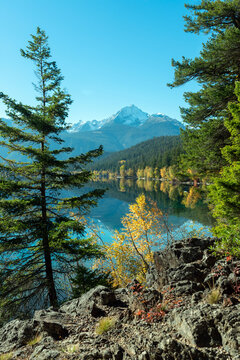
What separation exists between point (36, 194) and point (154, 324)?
7646mm

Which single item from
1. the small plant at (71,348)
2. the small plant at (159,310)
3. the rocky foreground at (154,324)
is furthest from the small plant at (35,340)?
the small plant at (159,310)

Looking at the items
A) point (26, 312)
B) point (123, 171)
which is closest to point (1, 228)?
point (26, 312)

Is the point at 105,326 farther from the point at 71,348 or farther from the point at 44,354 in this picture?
the point at 44,354

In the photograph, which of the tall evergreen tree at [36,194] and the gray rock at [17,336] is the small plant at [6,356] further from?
the tall evergreen tree at [36,194]

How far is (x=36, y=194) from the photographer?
9.48m

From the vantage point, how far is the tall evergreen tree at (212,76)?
9883 mm

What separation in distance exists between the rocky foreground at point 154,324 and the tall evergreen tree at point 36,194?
317cm

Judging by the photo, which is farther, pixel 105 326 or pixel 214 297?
pixel 105 326

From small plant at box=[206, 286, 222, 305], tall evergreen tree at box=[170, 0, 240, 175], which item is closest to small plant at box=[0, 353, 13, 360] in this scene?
small plant at box=[206, 286, 222, 305]

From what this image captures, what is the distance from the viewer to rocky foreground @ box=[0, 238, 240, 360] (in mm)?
3121

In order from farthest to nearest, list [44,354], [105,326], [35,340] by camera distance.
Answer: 1. [35,340]
2. [105,326]
3. [44,354]

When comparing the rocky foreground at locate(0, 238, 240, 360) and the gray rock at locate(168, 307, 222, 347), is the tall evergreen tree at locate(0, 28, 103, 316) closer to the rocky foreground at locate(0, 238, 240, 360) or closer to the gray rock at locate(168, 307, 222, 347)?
the rocky foreground at locate(0, 238, 240, 360)

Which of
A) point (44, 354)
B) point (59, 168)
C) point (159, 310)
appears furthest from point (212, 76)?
point (44, 354)

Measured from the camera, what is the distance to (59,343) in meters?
4.23
